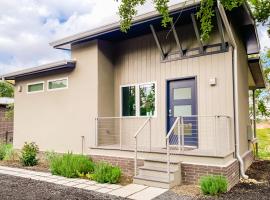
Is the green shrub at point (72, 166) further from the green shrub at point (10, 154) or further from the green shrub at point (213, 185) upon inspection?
the green shrub at point (10, 154)

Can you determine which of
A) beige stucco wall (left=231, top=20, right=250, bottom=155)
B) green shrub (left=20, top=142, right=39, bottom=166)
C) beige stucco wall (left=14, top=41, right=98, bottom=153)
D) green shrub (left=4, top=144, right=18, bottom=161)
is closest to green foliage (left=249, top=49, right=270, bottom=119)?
beige stucco wall (left=231, top=20, right=250, bottom=155)

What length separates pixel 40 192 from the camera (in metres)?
5.66

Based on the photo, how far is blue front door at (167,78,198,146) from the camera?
7.62 meters

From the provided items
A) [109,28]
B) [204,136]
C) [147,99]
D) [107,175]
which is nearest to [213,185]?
[204,136]

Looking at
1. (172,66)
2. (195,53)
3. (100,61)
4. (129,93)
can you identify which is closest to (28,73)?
(100,61)

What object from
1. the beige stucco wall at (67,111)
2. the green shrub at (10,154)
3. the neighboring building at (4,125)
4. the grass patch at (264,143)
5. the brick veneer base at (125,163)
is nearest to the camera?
the brick veneer base at (125,163)

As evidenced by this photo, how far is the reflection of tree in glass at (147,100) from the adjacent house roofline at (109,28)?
191 cm

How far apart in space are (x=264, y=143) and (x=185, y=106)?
1024 cm

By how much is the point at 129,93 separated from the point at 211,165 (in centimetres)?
374

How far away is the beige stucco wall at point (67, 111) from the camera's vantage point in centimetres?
892

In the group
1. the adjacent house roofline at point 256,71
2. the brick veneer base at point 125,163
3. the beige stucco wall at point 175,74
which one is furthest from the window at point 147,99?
the adjacent house roofline at point 256,71

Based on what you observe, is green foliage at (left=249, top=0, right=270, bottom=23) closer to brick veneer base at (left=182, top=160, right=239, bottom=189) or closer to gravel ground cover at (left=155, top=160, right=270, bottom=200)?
Result: gravel ground cover at (left=155, top=160, right=270, bottom=200)

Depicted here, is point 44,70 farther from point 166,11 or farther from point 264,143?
point 264,143

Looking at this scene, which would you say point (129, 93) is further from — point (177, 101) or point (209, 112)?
point (209, 112)
